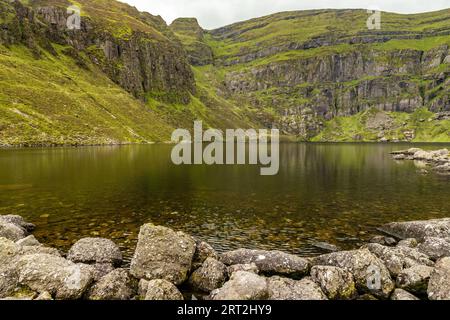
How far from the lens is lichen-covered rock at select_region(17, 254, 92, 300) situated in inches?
637

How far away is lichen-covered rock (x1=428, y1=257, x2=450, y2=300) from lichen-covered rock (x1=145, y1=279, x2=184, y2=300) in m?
12.8

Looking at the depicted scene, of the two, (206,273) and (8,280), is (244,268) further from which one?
(8,280)

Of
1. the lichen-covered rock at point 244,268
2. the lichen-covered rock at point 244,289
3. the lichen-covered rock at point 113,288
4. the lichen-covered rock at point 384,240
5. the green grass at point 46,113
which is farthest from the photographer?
the green grass at point 46,113

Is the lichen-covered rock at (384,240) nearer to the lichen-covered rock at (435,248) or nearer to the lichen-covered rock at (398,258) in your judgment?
the lichen-covered rock at (435,248)

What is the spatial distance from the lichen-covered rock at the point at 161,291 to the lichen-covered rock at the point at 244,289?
199cm

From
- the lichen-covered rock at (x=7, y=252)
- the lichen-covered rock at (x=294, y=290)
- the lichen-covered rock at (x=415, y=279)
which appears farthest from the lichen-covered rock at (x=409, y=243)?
the lichen-covered rock at (x=7, y=252)

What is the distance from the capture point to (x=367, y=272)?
60.0 ft

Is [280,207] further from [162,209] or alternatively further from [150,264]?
[150,264]

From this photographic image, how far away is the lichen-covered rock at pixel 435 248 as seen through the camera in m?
21.7

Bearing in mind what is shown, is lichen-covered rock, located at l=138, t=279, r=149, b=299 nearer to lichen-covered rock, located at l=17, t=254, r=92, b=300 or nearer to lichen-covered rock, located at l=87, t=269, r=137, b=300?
lichen-covered rock, located at l=87, t=269, r=137, b=300

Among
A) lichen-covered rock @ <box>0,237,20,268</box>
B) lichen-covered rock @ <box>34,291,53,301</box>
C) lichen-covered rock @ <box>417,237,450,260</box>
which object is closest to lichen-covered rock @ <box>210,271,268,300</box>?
lichen-covered rock @ <box>34,291,53,301</box>

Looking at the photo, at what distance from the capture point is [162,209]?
121ft

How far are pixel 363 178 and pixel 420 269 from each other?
48868 millimetres

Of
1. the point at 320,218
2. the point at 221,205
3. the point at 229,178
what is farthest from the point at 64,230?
the point at 229,178
